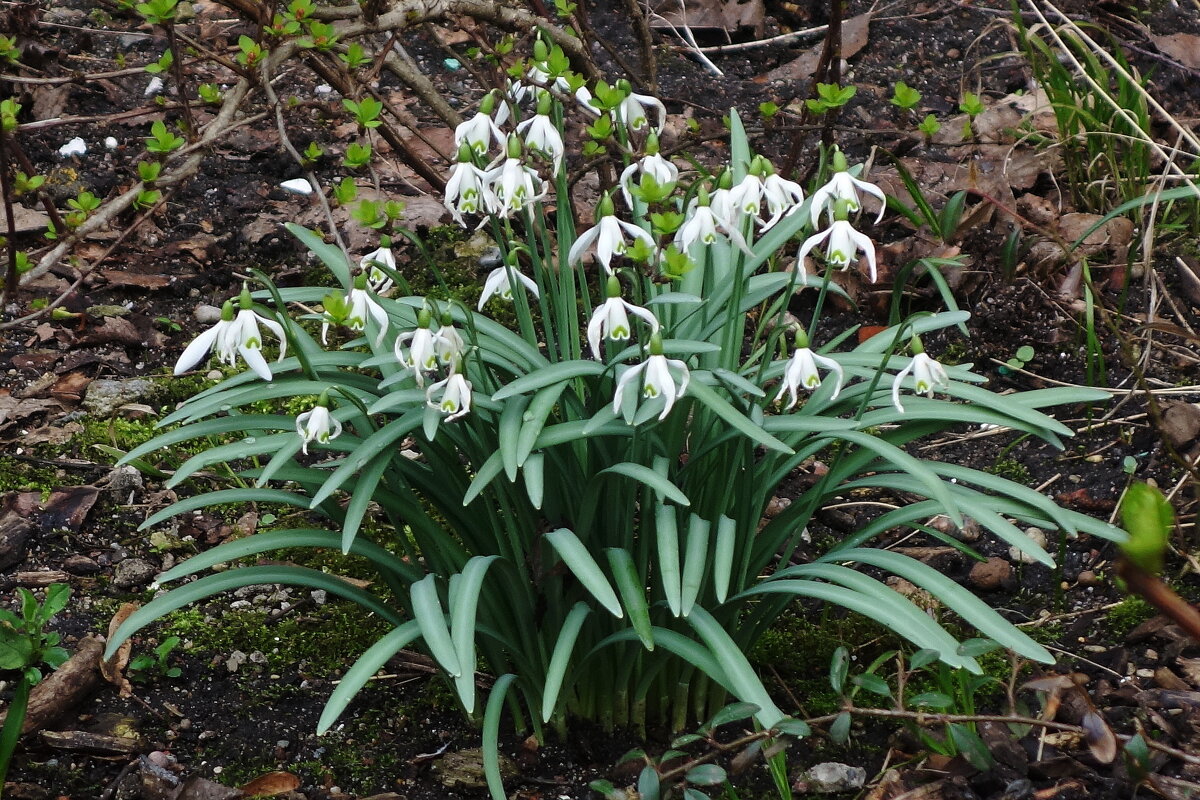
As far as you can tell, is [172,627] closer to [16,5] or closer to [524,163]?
[524,163]

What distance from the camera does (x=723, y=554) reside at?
1.71m

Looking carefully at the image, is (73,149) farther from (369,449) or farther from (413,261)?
(369,449)

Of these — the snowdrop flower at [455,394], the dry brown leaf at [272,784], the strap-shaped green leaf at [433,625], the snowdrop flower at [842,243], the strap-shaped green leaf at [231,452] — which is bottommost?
the dry brown leaf at [272,784]

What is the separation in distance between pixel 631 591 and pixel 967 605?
51 centimetres

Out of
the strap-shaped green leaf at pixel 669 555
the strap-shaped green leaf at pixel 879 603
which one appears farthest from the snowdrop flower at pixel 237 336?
the strap-shaped green leaf at pixel 879 603

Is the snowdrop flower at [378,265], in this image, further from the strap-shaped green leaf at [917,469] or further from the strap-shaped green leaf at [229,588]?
the strap-shaped green leaf at [917,469]

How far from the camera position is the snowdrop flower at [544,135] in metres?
1.79

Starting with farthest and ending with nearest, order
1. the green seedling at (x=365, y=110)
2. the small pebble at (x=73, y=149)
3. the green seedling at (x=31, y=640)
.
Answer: the small pebble at (x=73, y=149), the green seedling at (x=365, y=110), the green seedling at (x=31, y=640)

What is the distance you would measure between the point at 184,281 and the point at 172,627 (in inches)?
59.6

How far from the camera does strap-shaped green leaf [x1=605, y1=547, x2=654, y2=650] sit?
165cm

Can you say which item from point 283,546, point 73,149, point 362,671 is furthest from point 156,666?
point 73,149

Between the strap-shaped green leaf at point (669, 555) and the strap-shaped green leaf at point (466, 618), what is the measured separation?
0.91 ft

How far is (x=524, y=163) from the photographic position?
1.80 metres

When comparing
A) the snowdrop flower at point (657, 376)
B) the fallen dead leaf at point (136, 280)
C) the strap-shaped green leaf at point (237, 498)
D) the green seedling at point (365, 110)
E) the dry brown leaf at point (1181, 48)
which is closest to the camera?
the snowdrop flower at point (657, 376)
